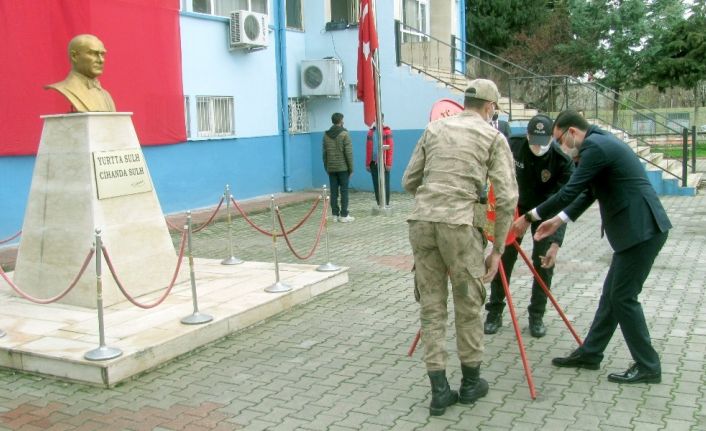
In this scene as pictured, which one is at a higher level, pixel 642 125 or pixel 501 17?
pixel 501 17

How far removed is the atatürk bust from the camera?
6859mm

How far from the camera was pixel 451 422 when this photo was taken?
427 cm

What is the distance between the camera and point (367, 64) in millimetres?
13406

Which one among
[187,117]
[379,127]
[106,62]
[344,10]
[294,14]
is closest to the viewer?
[106,62]

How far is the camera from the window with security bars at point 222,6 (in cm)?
1420

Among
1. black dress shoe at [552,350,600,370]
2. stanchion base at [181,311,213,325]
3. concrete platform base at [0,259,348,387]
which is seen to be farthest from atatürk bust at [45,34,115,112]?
black dress shoe at [552,350,600,370]

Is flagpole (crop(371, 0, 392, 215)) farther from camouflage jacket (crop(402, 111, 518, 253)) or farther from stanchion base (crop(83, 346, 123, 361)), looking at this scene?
camouflage jacket (crop(402, 111, 518, 253))

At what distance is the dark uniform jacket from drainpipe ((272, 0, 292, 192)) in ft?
37.6

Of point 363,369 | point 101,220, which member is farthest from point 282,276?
point 363,369

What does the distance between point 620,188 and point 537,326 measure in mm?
1694

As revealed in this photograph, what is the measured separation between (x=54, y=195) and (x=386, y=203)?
318 inches

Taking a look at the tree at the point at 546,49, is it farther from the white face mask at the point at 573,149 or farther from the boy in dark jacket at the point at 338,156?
the white face mask at the point at 573,149

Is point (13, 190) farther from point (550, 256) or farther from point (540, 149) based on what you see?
point (550, 256)

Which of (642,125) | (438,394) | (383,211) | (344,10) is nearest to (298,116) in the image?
(344,10)
